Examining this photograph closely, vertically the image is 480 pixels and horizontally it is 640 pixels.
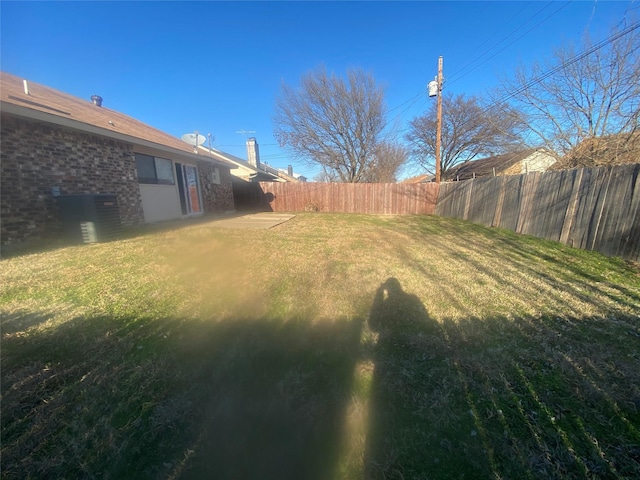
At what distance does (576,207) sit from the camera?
5.72 metres

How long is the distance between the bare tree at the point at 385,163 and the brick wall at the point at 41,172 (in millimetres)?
18511

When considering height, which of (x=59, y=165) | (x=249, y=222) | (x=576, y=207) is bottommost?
(x=249, y=222)

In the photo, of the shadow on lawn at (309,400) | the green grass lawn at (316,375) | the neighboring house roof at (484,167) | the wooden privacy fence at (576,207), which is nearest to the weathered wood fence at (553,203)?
the wooden privacy fence at (576,207)

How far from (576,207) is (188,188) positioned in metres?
12.8

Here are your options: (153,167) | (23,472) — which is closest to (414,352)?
(23,472)

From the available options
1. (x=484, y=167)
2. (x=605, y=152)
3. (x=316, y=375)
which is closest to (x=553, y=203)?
(x=605, y=152)

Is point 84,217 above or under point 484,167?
under

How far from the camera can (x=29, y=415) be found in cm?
159

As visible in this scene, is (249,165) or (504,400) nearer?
(504,400)

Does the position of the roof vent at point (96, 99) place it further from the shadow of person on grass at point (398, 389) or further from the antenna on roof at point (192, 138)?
the shadow of person on grass at point (398, 389)

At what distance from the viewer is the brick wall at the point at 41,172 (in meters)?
5.01

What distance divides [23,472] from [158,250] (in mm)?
4600

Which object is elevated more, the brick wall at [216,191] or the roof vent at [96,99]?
the roof vent at [96,99]

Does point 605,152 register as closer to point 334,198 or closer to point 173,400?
point 334,198
